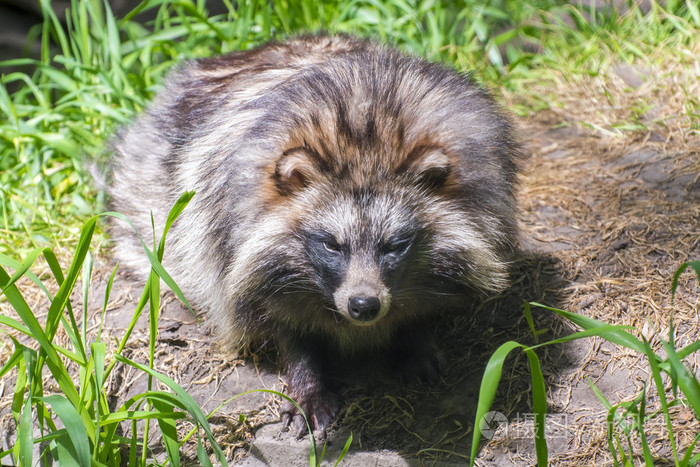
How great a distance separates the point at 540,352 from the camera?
10.7ft

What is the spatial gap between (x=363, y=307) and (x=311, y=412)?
0.82 m

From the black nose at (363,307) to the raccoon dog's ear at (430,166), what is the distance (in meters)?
0.52

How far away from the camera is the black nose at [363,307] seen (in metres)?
2.56

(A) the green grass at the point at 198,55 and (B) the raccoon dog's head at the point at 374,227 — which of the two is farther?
(A) the green grass at the point at 198,55

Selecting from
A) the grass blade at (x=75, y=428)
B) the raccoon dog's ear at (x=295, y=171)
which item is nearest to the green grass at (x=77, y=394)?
the grass blade at (x=75, y=428)

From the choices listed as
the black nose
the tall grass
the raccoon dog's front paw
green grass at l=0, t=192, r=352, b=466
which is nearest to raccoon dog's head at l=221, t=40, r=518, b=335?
the black nose

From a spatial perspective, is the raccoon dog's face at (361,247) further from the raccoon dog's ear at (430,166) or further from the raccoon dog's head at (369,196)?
the raccoon dog's ear at (430,166)

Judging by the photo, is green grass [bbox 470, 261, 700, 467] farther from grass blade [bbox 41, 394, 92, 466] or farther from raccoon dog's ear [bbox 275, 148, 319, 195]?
grass blade [bbox 41, 394, 92, 466]

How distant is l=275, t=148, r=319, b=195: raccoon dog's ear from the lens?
8.84 feet

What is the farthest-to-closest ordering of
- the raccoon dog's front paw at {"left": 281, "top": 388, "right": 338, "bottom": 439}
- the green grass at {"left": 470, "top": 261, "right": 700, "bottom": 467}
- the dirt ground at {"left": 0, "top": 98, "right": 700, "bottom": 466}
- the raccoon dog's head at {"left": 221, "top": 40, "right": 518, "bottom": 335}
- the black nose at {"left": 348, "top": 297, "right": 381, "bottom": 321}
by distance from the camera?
the raccoon dog's front paw at {"left": 281, "top": 388, "right": 338, "bottom": 439} → the dirt ground at {"left": 0, "top": 98, "right": 700, "bottom": 466} → the raccoon dog's head at {"left": 221, "top": 40, "right": 518, "bottom": 335} → the black nose at {"left": 348, "top": 297, "right": 381, "bottom": 321} → the green grass at {"left": 470, "top": 261, "right": 700, "bottom": 467}

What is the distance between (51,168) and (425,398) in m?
2.96

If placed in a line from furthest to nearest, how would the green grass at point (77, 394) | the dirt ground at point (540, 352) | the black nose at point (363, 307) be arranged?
the dirt ground at point (540, 352)
the black nose at point (363, 307)
the green grass at point (77, 394)

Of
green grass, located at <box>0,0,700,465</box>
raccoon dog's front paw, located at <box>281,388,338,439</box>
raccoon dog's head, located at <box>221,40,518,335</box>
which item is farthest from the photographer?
green grass, located at <box>0,0,700,465</box>

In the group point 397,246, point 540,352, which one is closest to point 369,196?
point 397,246
